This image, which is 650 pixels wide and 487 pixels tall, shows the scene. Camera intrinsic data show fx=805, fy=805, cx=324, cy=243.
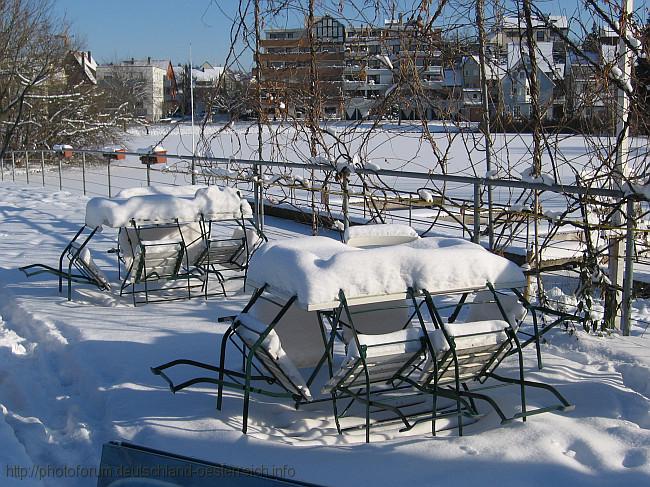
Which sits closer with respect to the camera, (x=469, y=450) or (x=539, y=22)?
(x=469, y=450)

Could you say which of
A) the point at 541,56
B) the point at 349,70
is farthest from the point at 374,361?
the point at 349,70

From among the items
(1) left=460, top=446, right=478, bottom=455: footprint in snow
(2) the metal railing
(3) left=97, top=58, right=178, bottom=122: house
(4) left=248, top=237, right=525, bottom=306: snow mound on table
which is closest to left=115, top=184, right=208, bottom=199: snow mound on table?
(2) the metal railing

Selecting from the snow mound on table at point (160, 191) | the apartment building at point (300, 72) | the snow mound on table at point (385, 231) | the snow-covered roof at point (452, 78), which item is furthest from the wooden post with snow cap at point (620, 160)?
the apartment building at point (300, 72)

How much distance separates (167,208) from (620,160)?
3671 mm

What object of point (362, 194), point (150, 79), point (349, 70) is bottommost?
point (362, 194)

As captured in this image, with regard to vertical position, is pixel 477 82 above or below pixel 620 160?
above

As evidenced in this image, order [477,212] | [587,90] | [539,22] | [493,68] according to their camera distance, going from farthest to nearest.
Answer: [493,68]
[477,212]
[539,22]
[587,90]

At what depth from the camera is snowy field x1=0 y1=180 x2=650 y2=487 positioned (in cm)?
331

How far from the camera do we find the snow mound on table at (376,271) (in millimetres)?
3727

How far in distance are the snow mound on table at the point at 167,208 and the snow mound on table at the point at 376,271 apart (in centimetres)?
284

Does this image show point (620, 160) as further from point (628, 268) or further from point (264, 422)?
point (264, 422)

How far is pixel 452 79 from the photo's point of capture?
7125 mm

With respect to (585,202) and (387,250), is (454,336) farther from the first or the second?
(585,202)

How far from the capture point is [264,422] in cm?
397
